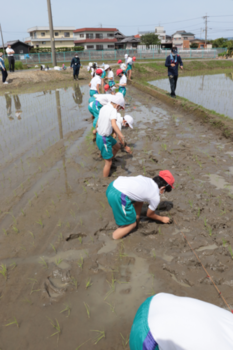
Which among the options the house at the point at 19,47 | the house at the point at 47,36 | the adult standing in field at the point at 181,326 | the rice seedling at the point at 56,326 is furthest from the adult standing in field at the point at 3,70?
the house at the point at 47,36

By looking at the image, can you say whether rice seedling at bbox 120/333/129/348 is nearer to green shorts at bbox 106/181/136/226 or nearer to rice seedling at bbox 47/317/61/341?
rice seedling at bbox 47/317/61/341

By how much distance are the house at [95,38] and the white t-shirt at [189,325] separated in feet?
176

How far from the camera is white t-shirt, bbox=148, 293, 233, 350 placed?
3.47 feet

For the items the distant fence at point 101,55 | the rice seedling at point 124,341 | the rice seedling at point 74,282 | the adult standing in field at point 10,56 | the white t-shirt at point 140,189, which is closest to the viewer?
the rice seedling at point 124,341

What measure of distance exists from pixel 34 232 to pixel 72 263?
73 centimetres

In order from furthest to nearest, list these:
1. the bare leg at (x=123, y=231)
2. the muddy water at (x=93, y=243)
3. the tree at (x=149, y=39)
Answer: the tree at (x=149, y=39) → the bare leg at (x=123, y=231) → the muddy water at (x=93, y=243)

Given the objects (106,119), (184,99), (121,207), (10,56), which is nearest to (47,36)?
(10,56)

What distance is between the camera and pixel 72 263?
260 centimetres

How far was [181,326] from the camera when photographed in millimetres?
1137

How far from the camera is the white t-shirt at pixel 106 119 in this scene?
12.9ft

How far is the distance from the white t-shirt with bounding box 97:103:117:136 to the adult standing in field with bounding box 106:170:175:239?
142 centimetres

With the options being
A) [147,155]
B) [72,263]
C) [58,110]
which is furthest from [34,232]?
[58,110]

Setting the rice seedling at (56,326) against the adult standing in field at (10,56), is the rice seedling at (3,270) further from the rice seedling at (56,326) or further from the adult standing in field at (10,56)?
the adult standing in field at (10,56)

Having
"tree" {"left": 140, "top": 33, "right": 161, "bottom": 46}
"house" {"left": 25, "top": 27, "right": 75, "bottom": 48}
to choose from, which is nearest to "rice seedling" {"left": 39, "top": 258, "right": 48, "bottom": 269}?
"house" {"left": 25, "top": 27, "right": 75, "bottom": 48}
